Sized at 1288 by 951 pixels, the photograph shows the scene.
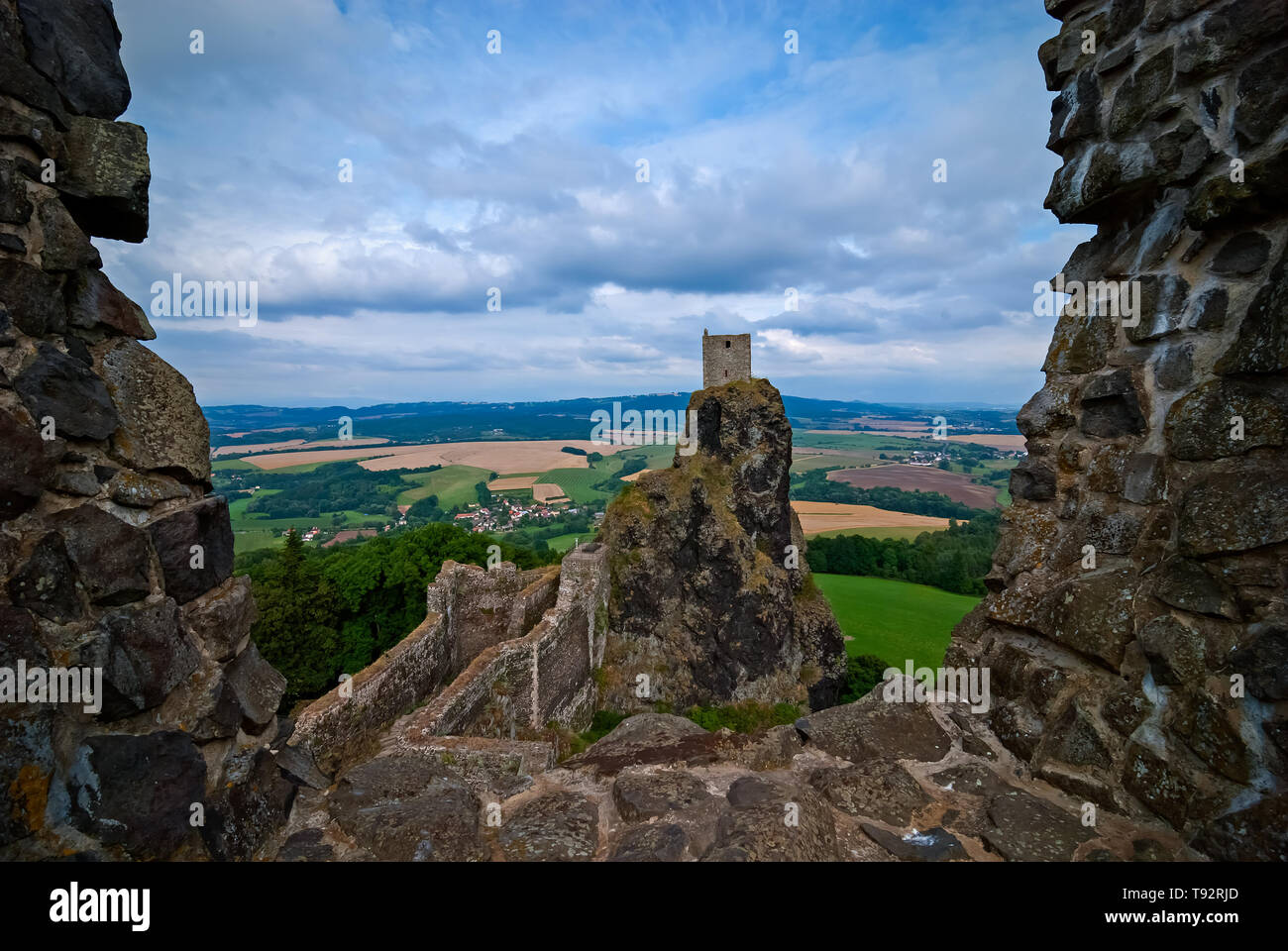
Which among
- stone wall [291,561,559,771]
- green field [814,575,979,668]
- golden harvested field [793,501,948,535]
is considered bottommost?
green field [814,575,979,668]

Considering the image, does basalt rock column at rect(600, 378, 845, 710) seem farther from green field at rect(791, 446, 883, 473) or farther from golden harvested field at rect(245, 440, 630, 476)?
green field at rect(791, 446, 883, 473)

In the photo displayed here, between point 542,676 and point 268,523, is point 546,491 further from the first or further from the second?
point 542,676

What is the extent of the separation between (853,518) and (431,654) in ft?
211

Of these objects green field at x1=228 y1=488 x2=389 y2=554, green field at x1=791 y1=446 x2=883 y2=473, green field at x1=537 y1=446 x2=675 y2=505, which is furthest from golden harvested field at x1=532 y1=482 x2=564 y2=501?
green field at x1=791 y1=446 x2=883 y2=473

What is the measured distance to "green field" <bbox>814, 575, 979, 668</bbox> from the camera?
3831 cm

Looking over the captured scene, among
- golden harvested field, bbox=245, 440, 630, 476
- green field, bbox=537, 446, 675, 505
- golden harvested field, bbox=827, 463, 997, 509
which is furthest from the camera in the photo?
A: golden harvested field, bbox=245, 440, 630, 476

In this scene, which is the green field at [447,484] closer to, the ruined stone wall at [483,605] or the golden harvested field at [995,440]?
the ruined stone wall at [483,605]

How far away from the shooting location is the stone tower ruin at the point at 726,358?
29109 millimetres

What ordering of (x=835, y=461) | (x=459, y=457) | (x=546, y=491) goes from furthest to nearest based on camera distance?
(x=835, y=461)
(x=459, y=457)
(x=546, y=491)

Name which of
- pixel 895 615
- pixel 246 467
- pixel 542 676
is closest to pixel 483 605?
pixel 542 676

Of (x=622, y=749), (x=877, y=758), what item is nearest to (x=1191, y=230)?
(x=877, y=758)

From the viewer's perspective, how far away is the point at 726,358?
29.3m

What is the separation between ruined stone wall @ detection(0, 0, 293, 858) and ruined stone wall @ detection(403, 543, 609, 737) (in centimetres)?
644

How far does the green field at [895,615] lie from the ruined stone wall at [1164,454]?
110 feet
